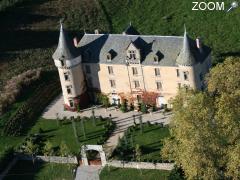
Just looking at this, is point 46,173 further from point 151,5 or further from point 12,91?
point 151,5

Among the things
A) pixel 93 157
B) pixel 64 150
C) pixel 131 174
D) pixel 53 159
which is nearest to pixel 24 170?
pixel 53 159

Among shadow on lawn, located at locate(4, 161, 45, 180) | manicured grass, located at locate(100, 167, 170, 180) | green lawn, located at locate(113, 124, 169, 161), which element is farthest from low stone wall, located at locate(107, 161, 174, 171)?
shadow on lawn, located at locate(4, 161, 45, 180)

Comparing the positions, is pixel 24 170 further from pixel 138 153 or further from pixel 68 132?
pixel 138 153

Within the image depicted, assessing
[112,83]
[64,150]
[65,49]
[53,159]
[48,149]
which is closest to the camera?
[64,150]

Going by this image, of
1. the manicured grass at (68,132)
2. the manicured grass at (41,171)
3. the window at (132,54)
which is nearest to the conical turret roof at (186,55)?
the window at (132,54)

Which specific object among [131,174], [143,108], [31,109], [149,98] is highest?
[31,109]

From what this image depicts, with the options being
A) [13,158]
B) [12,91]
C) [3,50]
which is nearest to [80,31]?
[3,50]

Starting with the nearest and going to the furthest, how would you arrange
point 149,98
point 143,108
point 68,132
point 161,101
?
1. point 68,132
2. point 143,108
3. point 161,101
4. point 149,98

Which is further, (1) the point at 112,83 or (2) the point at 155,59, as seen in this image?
(1) the point at 112,83
